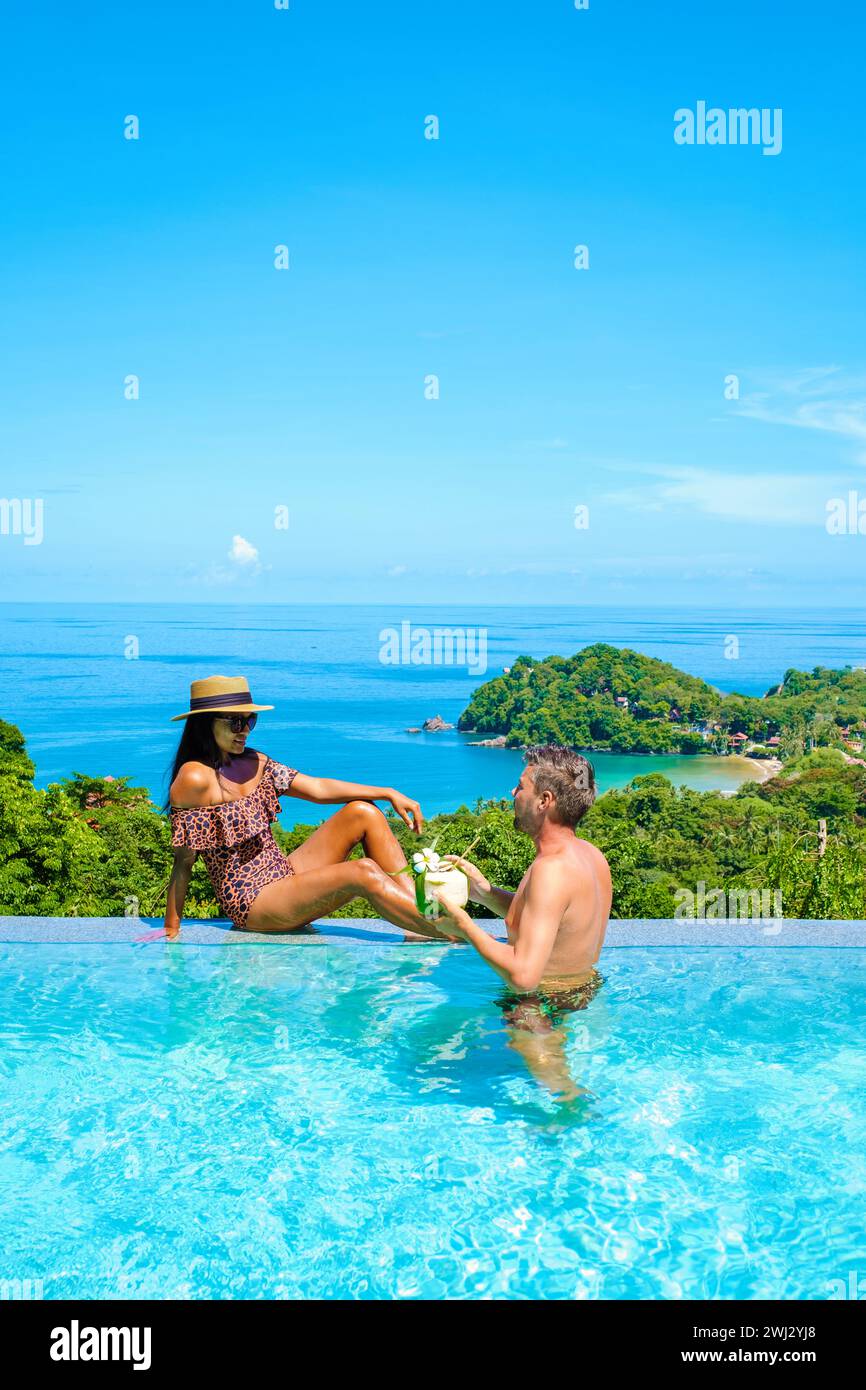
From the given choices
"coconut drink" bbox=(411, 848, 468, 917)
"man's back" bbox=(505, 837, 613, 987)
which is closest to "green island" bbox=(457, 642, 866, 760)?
"man's back" bbox=(505, 837, 613, 987)

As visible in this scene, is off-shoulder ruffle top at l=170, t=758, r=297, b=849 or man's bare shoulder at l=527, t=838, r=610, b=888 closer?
man's bare shoulder at l=527, t=838, r=610, b=888

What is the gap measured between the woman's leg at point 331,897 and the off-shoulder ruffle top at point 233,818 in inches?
13.0

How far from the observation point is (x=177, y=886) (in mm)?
5375

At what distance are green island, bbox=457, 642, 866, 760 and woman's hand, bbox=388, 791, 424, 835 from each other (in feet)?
133

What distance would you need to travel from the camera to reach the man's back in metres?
3.63

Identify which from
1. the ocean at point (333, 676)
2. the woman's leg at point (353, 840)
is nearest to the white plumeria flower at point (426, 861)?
the woman's leg at point (353, 840)

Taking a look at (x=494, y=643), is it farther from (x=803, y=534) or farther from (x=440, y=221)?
(x=440, y=221)

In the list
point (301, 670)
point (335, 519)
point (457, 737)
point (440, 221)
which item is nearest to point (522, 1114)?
point (440, 221)

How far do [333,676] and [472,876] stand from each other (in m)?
91.0

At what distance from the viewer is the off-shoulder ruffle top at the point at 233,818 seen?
5.16 metres

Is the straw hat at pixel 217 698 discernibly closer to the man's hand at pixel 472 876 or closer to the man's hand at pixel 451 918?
the man's hand at pixel 472 876

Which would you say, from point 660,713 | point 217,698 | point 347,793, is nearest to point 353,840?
point 347,793

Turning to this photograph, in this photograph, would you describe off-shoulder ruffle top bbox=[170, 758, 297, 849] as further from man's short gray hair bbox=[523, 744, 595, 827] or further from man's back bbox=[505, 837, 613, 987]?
man's short gray hair bbox=[523, 744, 595, 827]

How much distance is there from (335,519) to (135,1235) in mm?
87422
